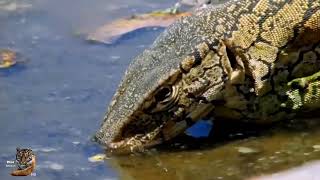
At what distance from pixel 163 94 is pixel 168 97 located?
0.04 meters

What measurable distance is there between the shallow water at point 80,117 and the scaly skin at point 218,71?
0.50 feet

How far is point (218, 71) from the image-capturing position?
5082 millimetres

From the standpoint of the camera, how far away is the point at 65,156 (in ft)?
16.7

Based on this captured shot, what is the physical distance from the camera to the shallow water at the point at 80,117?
4.88 metres

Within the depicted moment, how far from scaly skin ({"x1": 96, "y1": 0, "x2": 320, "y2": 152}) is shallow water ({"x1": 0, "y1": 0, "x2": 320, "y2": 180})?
15 centimetres

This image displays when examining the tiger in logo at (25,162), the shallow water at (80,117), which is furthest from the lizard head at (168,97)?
the tiger in logo at (25,162)

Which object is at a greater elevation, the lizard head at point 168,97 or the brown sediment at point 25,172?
the lizard head at point 168,97

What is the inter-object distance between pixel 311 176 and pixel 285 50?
224cm

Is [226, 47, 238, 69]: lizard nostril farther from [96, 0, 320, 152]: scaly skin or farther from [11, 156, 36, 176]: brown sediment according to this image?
[11, 156, 36, 176]: brown sediment

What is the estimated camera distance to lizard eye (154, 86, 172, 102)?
5059 mm

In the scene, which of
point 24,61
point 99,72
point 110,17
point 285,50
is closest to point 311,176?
point 285,50

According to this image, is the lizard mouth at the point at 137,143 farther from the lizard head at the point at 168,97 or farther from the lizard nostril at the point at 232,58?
the lizard nostril at the point at 232,58

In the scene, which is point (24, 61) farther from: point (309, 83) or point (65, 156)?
point (309, 83)

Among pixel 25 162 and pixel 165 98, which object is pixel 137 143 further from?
pixel 25 162
